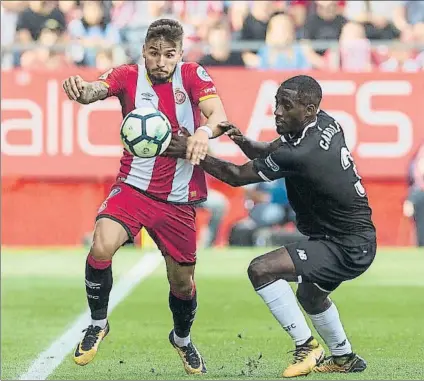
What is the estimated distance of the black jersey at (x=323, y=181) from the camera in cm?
791

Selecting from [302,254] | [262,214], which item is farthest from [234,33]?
[302,254]

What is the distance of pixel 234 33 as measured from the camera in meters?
19.1

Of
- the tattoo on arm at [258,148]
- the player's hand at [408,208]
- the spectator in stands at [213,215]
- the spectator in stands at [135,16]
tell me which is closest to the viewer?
the tattoo on arm at [258,148]

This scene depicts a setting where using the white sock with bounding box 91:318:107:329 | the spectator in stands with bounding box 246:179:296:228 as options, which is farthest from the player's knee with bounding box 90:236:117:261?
the spectator in stands with bounding box 246:179:296:228

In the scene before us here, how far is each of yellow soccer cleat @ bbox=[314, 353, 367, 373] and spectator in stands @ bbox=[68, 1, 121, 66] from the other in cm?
1082

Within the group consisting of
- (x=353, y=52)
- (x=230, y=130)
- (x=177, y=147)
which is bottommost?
(x=353, y=52)

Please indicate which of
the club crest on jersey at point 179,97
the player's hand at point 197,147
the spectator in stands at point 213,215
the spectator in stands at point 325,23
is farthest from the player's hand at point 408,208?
the player's hand at point 197,147

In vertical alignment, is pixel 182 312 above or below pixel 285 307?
below

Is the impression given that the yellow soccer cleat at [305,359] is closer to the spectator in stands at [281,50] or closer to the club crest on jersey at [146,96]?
the club crest on jersey at [146,96]

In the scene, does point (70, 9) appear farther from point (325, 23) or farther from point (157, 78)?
point (157, 78)

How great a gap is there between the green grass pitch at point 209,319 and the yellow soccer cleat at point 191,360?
0.07 meters

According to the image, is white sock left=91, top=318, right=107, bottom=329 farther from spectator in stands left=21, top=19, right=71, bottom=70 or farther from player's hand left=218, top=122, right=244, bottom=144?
spectator in stands left=21, top=19, right=71, bottom=70

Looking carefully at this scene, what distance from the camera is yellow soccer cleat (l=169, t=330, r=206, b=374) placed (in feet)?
27.8

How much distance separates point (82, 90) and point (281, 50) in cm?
1007
